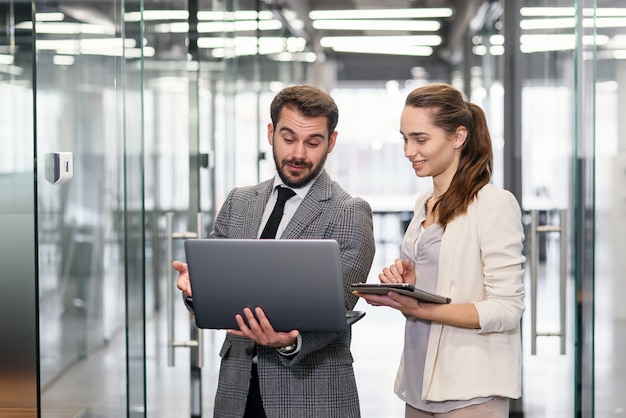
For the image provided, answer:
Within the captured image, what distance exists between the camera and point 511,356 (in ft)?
7.18

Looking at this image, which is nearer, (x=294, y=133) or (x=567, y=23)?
(x=294, y=133)

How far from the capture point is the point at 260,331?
203 cm

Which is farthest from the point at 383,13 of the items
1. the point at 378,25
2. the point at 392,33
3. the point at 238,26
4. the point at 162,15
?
the point at 162,15

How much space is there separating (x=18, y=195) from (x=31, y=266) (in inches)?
9.2

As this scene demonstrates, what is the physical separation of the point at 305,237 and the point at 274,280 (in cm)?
27

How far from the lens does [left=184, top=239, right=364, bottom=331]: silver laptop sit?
195 cm

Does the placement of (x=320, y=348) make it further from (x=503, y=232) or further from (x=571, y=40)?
(x=571, y=40)

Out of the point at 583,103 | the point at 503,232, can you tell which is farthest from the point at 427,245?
the point at 583,103

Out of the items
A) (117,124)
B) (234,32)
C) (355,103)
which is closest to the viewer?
(117,124)

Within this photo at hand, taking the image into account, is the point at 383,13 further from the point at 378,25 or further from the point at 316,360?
the point at 316,360

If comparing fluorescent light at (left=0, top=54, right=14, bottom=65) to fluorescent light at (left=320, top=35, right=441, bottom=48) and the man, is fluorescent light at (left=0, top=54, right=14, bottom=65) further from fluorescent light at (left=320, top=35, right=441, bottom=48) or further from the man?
fluorescent light at (left=320, top=35, right=441, bottom=48)

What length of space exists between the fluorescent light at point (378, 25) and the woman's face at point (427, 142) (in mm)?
7847

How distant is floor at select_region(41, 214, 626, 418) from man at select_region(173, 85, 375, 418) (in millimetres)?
717

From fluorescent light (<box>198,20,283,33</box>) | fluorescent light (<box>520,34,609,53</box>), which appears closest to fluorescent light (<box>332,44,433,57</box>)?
fluorescent light (<box>198,20,283,33</box>)
